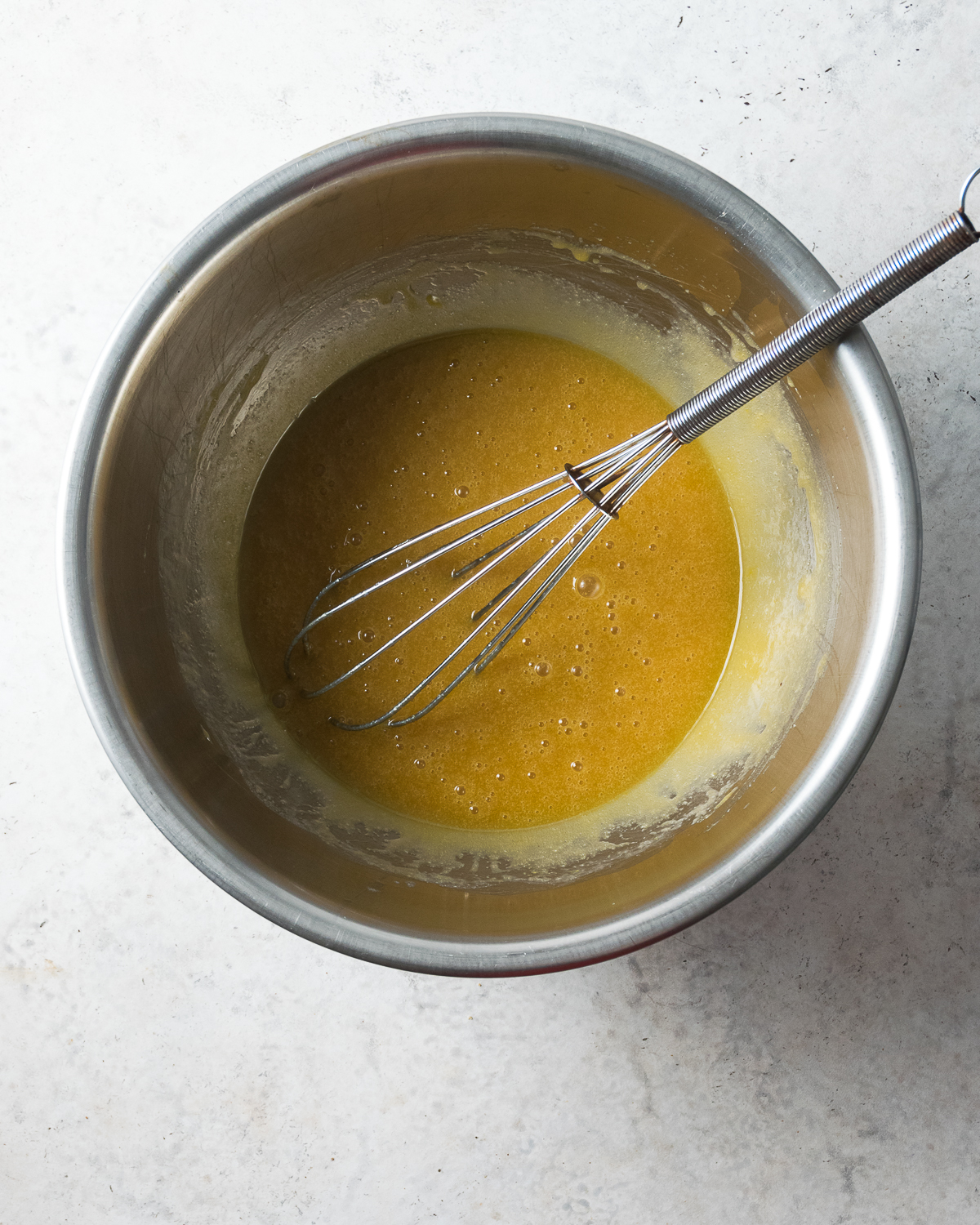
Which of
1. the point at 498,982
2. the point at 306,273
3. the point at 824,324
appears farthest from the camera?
the point at 498,982

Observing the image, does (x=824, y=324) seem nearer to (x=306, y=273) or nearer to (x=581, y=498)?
(x=581, y=498)

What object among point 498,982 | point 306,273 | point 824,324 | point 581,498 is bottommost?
point 498,982

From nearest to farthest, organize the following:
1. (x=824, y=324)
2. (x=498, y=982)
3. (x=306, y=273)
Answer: (x=824, y=324), (x=306, y=273), (x=498, y=982)

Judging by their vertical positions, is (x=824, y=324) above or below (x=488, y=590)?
below

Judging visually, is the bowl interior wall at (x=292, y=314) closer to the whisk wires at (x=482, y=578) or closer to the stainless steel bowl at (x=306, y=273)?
the stainless steel bowl at (x=306, y=273)

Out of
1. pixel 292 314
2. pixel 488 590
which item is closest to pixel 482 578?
pixel 488 590

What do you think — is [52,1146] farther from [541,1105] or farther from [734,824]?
[734,824]

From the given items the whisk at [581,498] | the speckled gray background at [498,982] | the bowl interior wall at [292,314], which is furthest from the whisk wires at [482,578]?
the speckled gray background at [498,982]

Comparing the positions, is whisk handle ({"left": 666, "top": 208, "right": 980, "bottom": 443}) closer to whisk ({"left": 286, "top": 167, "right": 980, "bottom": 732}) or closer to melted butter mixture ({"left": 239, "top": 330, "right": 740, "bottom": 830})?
whisk ({"left": 286, "top": 167, "right": 980, "bottom": 732})
